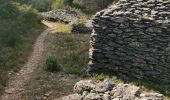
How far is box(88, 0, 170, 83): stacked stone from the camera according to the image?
49.6 feet

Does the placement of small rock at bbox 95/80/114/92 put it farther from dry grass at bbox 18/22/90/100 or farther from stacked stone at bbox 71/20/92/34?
stacked stone at bbox 71/20/92/34

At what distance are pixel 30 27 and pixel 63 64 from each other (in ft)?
42.5

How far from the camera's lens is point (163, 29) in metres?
15.0

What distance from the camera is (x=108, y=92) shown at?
12266mm

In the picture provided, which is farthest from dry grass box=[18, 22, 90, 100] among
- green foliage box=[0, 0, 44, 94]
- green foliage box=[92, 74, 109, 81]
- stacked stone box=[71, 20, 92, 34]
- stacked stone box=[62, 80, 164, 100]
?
stacked stone box=[71, 20, 92, 34]

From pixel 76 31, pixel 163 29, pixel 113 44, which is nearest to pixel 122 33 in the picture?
pixel 113 44

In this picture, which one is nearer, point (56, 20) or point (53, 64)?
point (53, 64)

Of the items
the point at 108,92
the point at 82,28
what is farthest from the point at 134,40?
the point at 82,28

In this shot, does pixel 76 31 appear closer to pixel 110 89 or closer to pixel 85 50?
pixel 85 50

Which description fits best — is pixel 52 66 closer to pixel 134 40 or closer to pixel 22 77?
pixel 22 77

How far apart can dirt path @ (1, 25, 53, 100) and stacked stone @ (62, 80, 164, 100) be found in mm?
2793

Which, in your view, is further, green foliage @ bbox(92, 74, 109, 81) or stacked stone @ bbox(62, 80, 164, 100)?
green foliage @ bbox(92, 74, 109, 81)

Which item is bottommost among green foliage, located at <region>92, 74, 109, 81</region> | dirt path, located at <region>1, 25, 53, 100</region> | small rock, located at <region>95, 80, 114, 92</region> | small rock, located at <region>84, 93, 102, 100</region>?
dirt path, located at <region>1, 25, 53, 100</region>

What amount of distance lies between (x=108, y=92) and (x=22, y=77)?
5.76 metres
